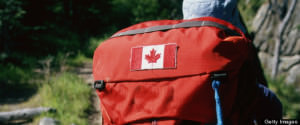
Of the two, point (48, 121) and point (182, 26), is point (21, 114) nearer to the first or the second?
point (48, 121)

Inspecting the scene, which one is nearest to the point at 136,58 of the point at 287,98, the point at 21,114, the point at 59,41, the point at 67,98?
the point at 21,114

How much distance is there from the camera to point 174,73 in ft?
3.78

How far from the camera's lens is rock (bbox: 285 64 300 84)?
984 centimetres

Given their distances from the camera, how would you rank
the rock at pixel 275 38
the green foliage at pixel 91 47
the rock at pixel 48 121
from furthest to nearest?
the rock at pixel 275 38 → the green foliage at pixel 91 47 → the rock at pixel 48 121

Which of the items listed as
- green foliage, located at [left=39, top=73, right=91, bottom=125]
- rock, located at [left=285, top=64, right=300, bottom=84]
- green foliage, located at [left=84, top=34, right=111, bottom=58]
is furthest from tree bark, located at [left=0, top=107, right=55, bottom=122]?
rock, located at [left=285, top=64, right=300, bottom=84]

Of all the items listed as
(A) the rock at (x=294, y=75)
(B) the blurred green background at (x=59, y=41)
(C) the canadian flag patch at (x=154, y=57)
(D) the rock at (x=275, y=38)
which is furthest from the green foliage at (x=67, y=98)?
(A) the rock at (x=294, y=75)

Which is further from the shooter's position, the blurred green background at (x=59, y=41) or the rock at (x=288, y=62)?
the rock at (x=288, y=62)

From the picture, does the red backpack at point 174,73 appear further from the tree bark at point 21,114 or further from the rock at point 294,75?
the rock at point 294,75

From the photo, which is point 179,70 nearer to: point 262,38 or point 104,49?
point 104,49

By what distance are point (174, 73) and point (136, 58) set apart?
21cm

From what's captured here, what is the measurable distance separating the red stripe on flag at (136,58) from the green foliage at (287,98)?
6332 mm

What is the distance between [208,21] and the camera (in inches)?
46.2

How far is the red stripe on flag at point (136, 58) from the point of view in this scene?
120 cm

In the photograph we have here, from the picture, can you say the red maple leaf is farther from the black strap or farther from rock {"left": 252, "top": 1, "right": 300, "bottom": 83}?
rock {"left": 252, "top": 1, "right": 300, "bottom": 83}
